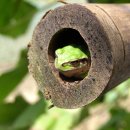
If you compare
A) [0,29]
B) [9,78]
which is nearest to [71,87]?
[9,78]

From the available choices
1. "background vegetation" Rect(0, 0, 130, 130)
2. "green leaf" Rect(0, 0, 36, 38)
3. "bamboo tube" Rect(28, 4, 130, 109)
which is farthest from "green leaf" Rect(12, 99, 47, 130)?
"bamboo tube" Rect(28, 4, 130, 109)

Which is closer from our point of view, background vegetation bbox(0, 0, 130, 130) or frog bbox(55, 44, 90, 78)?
frog bbox(55, 44, 90, 78)

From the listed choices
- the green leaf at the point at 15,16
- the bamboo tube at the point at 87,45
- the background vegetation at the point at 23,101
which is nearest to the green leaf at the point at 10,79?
the background vegetation at the point at 23,101

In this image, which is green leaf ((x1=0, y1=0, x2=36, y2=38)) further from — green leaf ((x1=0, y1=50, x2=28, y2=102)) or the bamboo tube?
the bamboo tube

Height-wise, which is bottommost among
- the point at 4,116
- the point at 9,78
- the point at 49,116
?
the point at 49,116

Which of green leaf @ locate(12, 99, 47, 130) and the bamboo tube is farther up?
the bamboo tube

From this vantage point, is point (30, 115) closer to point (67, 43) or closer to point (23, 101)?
point (23, 101)

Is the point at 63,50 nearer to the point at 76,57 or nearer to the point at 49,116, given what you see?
the point at 76,57
